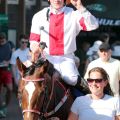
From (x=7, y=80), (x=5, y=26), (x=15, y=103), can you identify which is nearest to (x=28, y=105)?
(x=7, y=80)

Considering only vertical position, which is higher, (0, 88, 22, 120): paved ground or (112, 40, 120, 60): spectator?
(112, 40, 120, 60): spectator

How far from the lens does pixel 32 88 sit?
6359 millimetres

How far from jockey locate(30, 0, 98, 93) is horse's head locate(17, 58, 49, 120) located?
81 cm

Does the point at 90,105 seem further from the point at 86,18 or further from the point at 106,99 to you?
the point at 86,18

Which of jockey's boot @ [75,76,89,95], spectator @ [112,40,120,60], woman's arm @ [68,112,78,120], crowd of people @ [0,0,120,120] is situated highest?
crowd of people @ [0,0,120,120]

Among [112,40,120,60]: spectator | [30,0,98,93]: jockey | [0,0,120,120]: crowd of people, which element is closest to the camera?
[0,0,120,120]: crowd of people

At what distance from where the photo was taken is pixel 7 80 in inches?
531

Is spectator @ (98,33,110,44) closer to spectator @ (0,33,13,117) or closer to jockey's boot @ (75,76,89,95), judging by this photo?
spectator @ (0,33,13,117)

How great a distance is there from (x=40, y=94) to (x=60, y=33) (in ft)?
4.22

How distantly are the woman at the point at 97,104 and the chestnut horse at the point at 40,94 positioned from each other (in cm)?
36

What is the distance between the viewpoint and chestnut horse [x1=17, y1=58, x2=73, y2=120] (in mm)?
6297

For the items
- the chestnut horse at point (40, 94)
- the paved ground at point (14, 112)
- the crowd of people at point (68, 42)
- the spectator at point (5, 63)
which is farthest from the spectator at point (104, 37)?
the chestnut horse at point (40, 94)

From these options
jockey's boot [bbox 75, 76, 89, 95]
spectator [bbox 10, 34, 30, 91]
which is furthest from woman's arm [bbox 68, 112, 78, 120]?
spectator [bbox 10, 34, 30, 91]

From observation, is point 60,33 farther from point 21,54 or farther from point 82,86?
point 21,54
